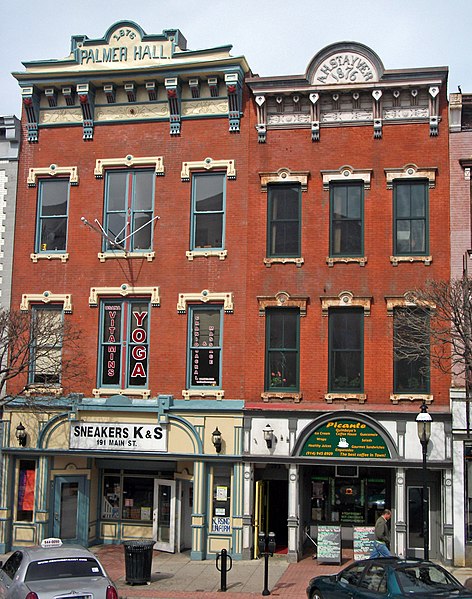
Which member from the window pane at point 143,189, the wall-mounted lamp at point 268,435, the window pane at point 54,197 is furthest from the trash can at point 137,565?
the window pane at point 54,197

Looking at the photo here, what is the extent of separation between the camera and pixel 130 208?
2323 centimetres

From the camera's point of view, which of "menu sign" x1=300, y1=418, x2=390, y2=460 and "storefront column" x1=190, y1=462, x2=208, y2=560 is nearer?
"menu sign" x1=300, y1=418, x2=390, y2=460

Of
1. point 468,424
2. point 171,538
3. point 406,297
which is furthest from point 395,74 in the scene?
point 171,538

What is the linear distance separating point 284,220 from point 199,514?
8.42 metres

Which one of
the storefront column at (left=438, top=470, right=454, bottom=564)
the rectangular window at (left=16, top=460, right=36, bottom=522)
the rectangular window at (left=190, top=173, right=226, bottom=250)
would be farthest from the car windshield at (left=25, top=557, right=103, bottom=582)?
the rectangular window at (left=190, top=173, right=226, bottom=250)

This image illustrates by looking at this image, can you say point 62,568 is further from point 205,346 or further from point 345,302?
point 345,302

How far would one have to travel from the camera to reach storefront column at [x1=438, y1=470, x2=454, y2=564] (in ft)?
65.1

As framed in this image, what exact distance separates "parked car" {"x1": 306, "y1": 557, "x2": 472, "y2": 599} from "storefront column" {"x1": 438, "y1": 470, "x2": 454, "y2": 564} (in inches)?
244

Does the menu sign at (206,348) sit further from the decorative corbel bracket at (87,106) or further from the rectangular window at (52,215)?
the decorative corbel bracket at (87,106)

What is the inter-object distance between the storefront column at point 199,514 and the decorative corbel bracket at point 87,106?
1028cm

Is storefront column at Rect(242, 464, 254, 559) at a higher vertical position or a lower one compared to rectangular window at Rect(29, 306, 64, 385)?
lower

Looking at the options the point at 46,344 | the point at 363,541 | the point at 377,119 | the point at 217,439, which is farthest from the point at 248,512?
the point at 377,119

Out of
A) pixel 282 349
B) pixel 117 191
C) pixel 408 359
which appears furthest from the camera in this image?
pixel 117 191

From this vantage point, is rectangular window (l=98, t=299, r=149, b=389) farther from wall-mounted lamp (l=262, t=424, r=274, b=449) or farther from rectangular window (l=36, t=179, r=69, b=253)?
wall-mounted lamp (l=262, t=424, r=274, b=449)
